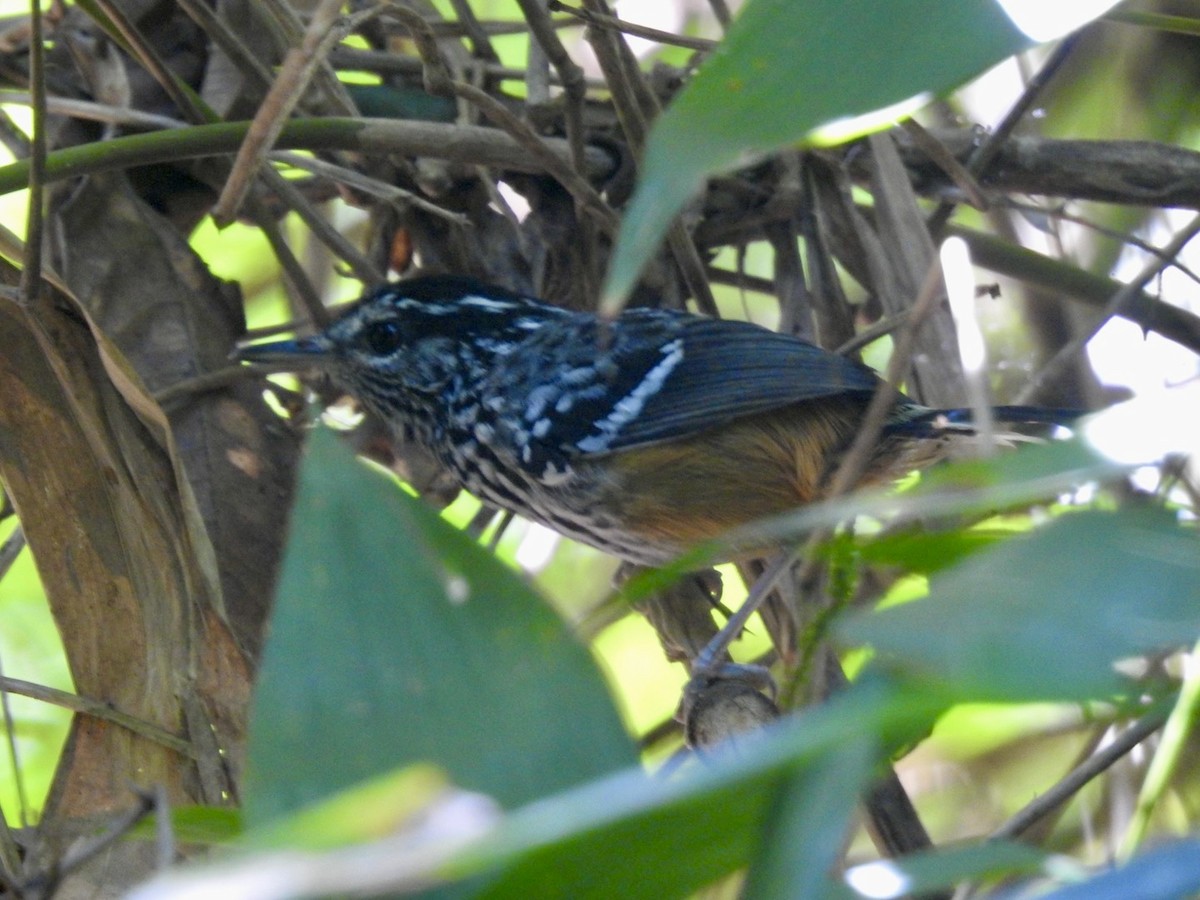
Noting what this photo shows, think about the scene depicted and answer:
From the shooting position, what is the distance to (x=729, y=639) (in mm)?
2361

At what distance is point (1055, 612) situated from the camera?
1067 millimetres

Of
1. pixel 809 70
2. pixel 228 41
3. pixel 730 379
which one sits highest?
pixel 228 41

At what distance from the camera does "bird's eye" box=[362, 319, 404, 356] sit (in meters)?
2.81

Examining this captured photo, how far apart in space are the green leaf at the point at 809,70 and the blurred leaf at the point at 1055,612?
38 cm

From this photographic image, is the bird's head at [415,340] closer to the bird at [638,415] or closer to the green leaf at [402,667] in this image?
the bird at [638,415]

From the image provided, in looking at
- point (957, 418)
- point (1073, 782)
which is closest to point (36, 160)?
point (957, 418)

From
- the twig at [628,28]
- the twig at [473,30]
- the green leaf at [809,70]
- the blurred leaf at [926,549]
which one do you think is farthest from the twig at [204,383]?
the blurred leaf at [926,549]

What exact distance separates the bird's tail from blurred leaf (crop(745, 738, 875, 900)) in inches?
55.2

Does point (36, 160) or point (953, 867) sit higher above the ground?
point (36, 160)

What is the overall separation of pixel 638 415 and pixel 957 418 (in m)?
0.60

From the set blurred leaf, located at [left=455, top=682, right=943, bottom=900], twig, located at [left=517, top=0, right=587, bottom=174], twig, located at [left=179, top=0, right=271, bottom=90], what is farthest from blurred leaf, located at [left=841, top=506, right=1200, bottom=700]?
twig, located at [left=179, top=0, right=271, bottom=90]

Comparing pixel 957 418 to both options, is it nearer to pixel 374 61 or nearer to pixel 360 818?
pixel 374 61

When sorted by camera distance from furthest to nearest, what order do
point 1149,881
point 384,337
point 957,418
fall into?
point 384,337 → point 957,418 → point 1149,881

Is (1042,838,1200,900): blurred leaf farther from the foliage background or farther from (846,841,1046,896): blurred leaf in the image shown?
the foliage background
